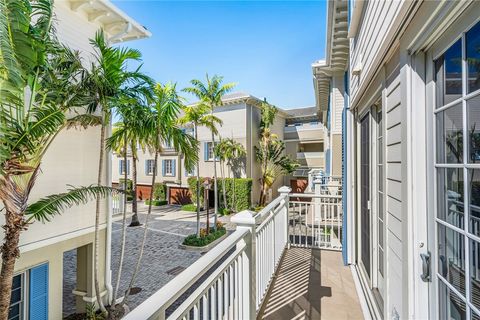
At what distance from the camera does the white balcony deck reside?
4.34 ft

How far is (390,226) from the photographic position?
2.07m

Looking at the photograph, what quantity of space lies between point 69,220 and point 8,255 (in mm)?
1705

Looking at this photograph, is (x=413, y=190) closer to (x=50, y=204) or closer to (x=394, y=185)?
(x=394, y=185)

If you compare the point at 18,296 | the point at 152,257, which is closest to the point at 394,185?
the point at 18,296

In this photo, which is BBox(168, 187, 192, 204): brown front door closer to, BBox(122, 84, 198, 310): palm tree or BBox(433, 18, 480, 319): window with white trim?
BBox(122, 84, 198, 310): palm tree

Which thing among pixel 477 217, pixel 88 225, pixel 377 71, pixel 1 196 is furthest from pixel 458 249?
pixel 88 225

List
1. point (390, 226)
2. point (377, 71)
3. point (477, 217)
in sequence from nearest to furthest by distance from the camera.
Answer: point (477, 217) < point (390, 226) < point (377, 71)

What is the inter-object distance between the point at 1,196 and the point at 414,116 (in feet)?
15.3

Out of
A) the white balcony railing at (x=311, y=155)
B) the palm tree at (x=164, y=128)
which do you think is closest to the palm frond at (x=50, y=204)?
the palm tree at (x=164, y=128)

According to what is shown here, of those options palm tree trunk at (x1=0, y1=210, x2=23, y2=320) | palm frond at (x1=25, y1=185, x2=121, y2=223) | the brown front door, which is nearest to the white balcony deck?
palm tree trunk at (x1=0, y1=210, x2=23, y2=320)

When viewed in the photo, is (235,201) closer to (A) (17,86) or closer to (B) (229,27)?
(B) (229,27)

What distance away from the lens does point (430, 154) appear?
1442mm

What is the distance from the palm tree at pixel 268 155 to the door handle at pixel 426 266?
14.8 m

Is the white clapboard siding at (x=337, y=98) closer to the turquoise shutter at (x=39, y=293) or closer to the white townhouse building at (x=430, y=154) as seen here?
the white townhouse building at (x=430, y=154)
